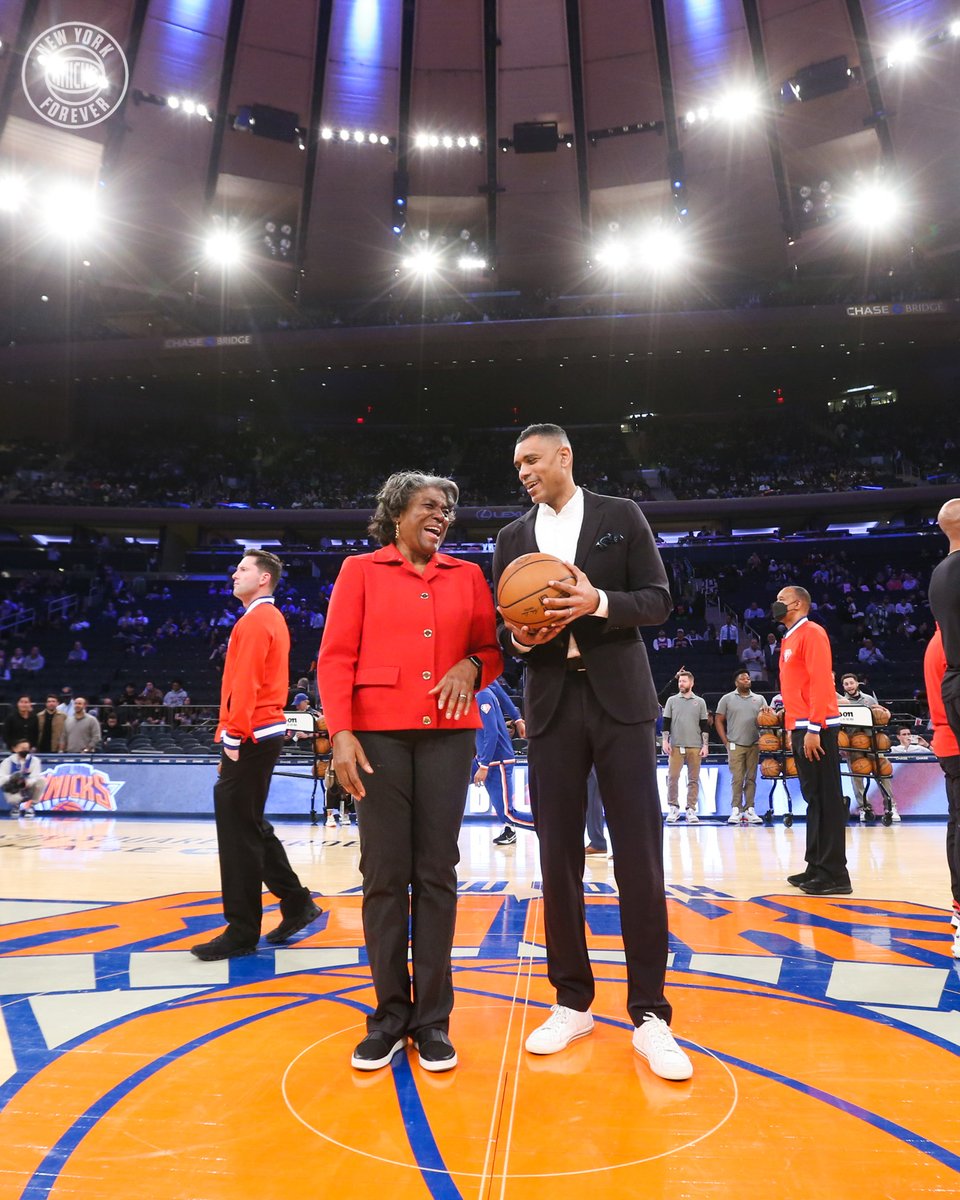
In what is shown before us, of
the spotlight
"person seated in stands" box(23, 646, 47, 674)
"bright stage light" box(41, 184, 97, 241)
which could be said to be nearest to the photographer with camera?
"person seated in stands" box(23, 646, 47, 674)

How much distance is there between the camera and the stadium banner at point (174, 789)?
1005 centimetres

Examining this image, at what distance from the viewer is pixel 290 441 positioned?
100ft

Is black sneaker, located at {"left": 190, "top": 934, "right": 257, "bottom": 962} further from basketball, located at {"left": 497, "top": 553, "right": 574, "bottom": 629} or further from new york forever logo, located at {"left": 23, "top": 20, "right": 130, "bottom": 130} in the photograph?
new york forever logo, located at {"left": 23, "top": 20, "right": 130, "bottom": 130}

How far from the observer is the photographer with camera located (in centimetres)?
1008

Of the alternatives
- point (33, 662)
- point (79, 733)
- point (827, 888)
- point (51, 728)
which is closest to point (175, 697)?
point (51, 728)

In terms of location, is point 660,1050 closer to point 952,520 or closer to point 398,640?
point 398,640

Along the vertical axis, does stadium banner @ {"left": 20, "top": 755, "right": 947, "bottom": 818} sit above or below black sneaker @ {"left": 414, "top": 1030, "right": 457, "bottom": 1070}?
above

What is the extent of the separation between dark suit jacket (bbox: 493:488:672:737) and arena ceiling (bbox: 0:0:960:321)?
18.4m

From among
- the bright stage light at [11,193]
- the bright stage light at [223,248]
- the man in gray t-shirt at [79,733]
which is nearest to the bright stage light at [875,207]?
the bright stage light at [223,248]

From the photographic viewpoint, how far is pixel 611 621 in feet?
7.90

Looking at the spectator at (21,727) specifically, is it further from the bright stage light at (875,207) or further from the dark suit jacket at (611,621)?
the bright stage light at (875,207)

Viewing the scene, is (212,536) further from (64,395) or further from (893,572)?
(893,572)

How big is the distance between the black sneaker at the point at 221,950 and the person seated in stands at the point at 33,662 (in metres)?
17.9

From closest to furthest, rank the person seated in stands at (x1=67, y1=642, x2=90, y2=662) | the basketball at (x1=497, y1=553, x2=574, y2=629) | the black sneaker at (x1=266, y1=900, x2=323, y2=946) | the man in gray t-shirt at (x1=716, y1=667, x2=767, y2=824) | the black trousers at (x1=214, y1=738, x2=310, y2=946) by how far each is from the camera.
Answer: the basketball at (x1=497, y1=553, x2=574, y2=629) < the black trousers at (x1=214, y1=738, x2=310, y2=946) < the black sneaker at (x1=266, y1=900, x2=323, y2=946) < the man in gray t-shirt at (x1=716, y1=667, x2=767, y2=824) < the person seated in stands at (x1=67, y1=642, x2=90, y2=662)
